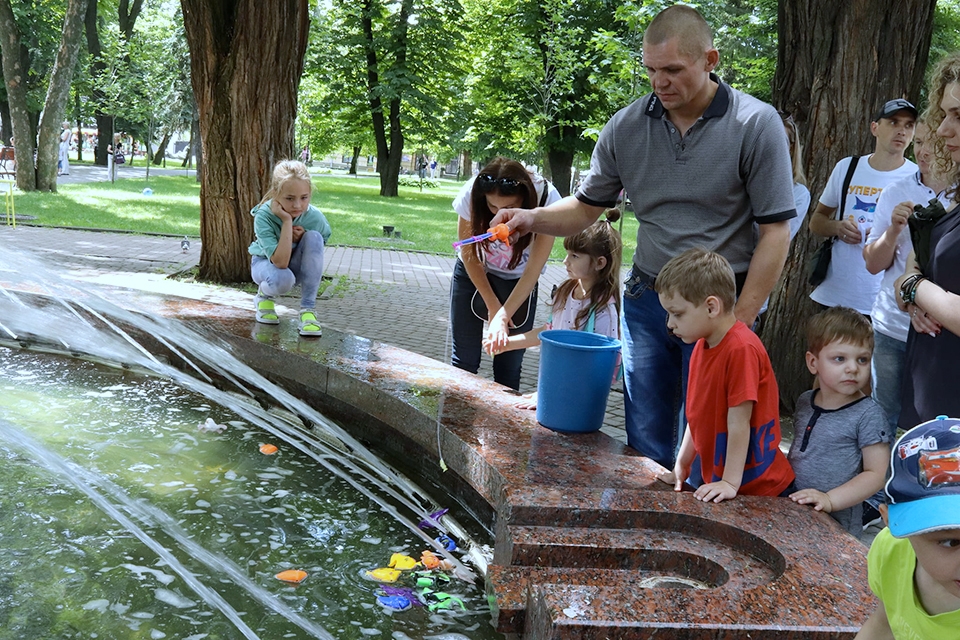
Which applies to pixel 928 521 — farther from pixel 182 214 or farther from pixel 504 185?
pixel 182 214

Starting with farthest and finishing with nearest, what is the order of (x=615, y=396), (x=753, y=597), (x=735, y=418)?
1. (x=615, y=396)
2. (x=735, y=418)
3. (x=753, y=597)

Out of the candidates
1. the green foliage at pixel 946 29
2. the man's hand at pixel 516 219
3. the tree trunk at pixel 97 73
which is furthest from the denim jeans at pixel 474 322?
the tree trunk at pixel 97 73

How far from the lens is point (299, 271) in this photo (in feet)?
20.3

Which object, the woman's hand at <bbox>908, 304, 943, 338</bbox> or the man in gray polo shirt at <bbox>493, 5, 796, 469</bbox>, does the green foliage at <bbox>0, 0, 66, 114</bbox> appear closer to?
the man in gray polo shirt at <bbox>493, 5, 796, 469</bbox>

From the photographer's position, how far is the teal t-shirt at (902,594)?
1.61 m

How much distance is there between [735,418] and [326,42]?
3548 centimetres

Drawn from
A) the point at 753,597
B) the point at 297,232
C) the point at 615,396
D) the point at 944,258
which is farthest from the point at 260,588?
the point at 615,396

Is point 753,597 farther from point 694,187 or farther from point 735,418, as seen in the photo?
point 694,187

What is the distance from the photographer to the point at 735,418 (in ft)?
9.52

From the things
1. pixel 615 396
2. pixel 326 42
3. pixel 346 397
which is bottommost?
pixel 615 396

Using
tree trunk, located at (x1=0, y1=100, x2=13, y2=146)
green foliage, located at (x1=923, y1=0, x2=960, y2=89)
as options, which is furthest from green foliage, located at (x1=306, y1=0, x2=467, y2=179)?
green foliage, located at (x1=923, y1=0, x2=960, y2=89)

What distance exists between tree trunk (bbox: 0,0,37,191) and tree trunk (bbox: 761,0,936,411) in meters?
19.4

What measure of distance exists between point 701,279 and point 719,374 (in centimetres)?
32

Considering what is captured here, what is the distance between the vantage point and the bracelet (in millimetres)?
2820
